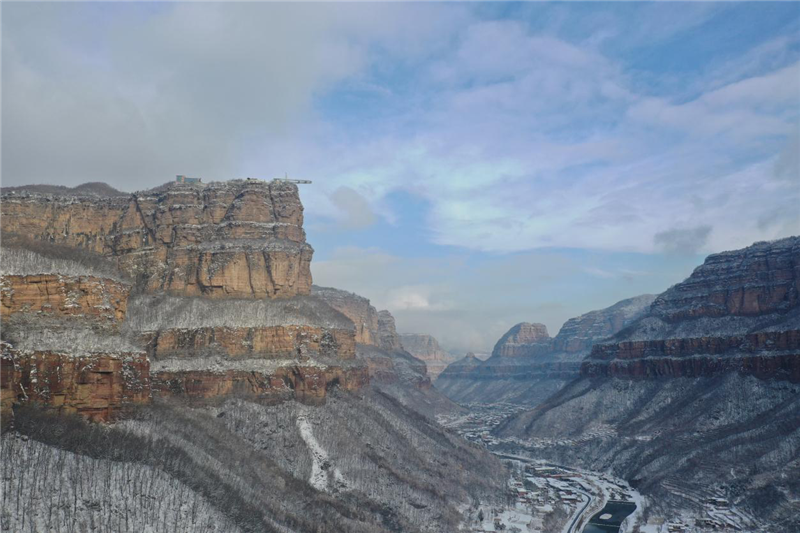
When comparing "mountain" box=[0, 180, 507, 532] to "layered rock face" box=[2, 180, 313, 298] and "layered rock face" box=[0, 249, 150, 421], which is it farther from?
"layered rock face" box=[2, 180, 313, 298]

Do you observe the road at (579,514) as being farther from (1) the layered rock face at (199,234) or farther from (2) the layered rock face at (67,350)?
(1) the layered rock face at (199,234)

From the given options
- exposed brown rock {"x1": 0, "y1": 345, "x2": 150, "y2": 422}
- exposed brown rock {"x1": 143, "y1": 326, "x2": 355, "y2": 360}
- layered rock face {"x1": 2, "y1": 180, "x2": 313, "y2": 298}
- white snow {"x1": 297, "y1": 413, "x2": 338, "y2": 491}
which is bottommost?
white snow {"x1": 297, "y1": 413, "x2": 338, "y2": 491}

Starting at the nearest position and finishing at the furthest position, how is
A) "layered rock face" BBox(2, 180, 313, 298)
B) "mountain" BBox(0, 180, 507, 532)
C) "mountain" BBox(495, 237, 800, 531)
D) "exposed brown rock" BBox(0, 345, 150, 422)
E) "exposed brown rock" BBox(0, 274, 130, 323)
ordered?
"mountain" BBox(0, 180, 507, 532) → "exposed brown rock" BBox(0, 345, 150, 422) → "exposed brown rock" BBox(0, 274, 130, 323) → "mountain" BBox(495, 237, 800, 531) → "layered rock face" BBox(2, 180, 313, 298)

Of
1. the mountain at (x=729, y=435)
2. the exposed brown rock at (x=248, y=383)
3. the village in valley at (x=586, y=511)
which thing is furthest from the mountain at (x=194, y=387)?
the mountain at (x=729, y=435)

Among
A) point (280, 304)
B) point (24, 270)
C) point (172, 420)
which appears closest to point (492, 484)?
point (280, 304)

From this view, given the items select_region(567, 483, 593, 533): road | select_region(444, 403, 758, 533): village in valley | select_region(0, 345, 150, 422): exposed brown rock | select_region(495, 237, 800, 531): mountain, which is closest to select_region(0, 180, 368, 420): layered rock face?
select_region(0, 345, 150, 422): exposed brown rock

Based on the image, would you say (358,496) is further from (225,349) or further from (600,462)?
(600,462)
